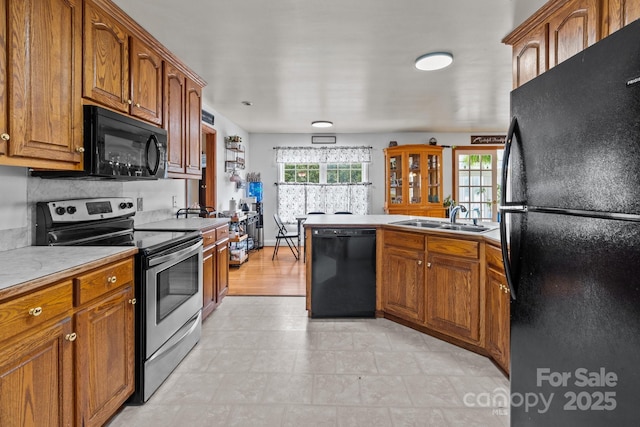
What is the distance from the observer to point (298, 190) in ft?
22.3

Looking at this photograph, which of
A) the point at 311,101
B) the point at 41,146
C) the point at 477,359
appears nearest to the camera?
the point at 41,146

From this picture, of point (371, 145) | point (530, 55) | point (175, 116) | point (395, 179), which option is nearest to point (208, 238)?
point (175, 116)

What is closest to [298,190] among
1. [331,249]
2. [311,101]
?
[311,101]

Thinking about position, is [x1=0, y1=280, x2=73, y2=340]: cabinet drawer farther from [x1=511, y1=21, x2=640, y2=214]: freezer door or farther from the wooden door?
[x1=511, y1=21, x2=640, y2=214]: freezer door

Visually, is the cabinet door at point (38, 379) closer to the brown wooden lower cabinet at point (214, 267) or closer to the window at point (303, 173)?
the brown wooden lower cabinet at point (214, 267)

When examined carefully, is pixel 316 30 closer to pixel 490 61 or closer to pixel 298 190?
pixel 490 61

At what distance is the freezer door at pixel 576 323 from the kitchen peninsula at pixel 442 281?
0.93 meters

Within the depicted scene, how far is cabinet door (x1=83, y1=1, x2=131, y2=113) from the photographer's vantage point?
184 centimetres

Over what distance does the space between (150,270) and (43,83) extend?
1.00m

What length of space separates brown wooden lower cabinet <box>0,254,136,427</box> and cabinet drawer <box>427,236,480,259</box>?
2.02 meters

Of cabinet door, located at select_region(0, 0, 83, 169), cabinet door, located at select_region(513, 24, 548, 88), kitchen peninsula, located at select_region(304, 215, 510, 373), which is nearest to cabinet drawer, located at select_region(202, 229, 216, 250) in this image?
kitchen peninsula, located at select_region(304, 215, 510, 373)

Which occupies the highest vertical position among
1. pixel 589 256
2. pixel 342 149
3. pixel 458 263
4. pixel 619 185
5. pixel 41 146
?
pixel 342 149

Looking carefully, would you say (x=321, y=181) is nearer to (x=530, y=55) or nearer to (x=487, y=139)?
(x=487, y=139)

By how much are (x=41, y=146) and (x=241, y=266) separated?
3730mm
